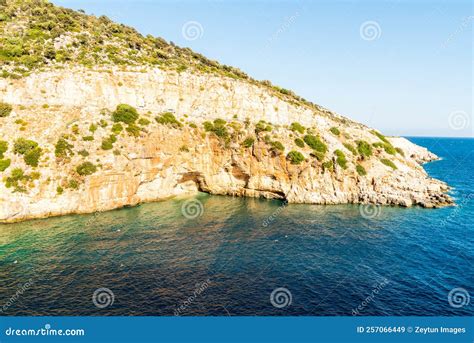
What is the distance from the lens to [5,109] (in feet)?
172

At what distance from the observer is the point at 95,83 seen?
63.7 metres

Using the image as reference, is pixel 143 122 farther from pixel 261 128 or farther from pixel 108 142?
pixel 261 128

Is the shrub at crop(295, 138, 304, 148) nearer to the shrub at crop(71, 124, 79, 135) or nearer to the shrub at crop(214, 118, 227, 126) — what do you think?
the shrub at crop(214, 118, 227, 126)

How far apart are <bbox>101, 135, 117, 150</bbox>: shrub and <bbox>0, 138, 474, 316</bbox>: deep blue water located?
11985 millimetres

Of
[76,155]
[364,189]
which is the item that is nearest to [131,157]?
[76,155]

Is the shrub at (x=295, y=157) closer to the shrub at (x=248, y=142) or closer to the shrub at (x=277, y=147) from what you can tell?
the shrub at (x=277, y=147)

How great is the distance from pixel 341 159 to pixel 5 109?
67.0 metres

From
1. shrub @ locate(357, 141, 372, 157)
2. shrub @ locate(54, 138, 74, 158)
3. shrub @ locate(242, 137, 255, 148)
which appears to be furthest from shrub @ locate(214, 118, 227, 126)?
shrub @ locate(357, 141, 372, 157)

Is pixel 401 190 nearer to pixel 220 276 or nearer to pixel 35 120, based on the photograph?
pixel 220 276

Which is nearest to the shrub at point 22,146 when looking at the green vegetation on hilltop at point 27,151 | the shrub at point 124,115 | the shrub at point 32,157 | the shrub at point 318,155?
the green vegetation on hilltop at point 27,151

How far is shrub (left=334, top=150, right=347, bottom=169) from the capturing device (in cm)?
6312

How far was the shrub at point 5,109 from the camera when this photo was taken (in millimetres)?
52028

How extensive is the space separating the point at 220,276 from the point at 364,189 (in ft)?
141

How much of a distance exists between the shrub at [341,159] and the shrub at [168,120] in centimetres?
3574
